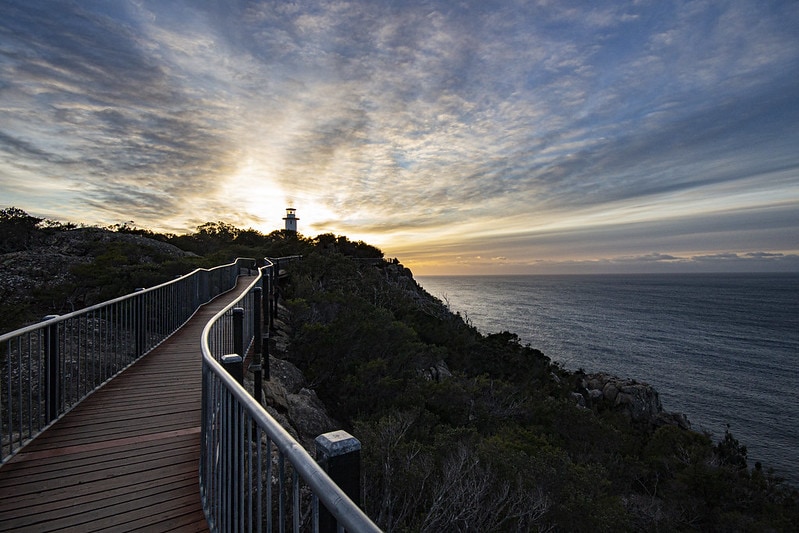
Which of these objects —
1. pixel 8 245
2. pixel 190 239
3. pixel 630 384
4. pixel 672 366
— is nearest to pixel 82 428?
pixel 630 384

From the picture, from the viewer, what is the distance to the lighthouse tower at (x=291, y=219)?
48.7 metres

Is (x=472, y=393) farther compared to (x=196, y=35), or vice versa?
(x=472, y=393)

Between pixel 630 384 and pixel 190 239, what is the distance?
46752 millimetres

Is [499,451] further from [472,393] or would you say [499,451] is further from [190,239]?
[190,239]

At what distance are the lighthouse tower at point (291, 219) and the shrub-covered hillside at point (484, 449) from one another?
24.3 m

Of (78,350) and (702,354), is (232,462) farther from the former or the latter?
(702,354)

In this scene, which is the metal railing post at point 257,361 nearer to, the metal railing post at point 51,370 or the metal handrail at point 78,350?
the metal handrail at point 78,350

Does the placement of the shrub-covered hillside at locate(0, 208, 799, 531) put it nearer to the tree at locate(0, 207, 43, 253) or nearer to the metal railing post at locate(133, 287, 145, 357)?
the tree at locate(0, 207, 43, 253)

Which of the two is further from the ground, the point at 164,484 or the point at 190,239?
the point at 190,239

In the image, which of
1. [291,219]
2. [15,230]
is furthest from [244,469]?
[291,219]

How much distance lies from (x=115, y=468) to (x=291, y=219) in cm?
4717

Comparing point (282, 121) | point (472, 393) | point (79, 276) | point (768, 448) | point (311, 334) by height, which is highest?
point (282, 121)

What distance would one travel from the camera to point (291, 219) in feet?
160

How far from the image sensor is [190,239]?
141 feet
